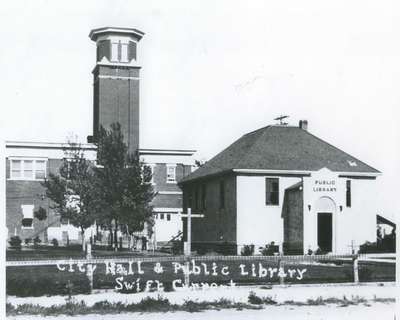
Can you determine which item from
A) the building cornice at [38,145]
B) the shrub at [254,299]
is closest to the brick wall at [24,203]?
the building cornice at [38,145]

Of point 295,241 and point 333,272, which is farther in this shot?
point 295,241

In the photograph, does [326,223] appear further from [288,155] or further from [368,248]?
[288,155]

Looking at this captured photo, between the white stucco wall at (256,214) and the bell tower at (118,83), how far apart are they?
2006cm

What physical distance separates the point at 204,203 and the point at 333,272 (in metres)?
17.6

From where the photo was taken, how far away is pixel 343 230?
31750mm

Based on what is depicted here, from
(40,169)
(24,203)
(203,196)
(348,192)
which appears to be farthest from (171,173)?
(348,192)

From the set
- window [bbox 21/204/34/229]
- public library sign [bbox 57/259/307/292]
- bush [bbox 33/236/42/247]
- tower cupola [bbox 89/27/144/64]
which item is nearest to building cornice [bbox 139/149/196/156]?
tower cupola [bbox 89/27/144/64]

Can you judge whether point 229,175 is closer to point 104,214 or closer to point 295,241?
point 295,241

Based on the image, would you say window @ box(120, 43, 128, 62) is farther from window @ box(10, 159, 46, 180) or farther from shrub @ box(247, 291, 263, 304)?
shrub @ box(247, 291, 263, 304)

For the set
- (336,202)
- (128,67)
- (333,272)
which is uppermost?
(128,67)

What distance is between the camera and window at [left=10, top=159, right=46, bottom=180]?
4800cm

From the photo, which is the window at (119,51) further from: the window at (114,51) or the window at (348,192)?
the window at (348,192)

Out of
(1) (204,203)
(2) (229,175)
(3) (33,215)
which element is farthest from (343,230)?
(3) (33,215)

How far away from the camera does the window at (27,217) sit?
47.9m
